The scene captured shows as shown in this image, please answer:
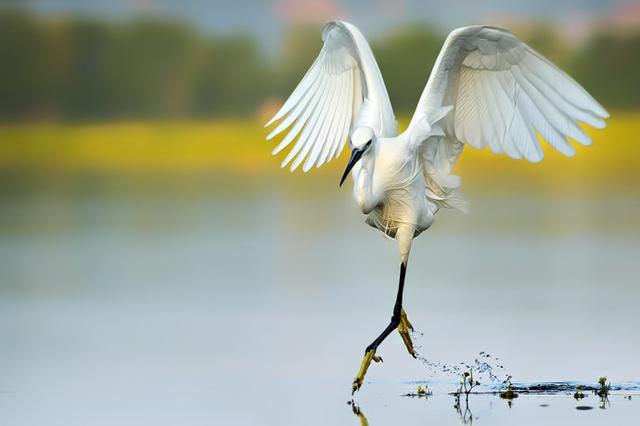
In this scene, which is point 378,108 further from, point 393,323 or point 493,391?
point 493,391

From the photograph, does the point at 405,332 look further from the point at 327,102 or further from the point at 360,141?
the point at 327,102

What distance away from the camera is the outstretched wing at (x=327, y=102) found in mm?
7410

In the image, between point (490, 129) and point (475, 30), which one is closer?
point (475, 30)

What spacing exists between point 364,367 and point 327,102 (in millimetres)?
1791

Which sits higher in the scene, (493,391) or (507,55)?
(507,55)

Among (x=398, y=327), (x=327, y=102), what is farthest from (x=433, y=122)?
(x=398, y=327)

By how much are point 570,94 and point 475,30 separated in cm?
62

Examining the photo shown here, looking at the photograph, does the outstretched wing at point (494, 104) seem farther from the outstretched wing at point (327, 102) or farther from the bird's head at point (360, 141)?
the outstretched wing at point (327, 102)

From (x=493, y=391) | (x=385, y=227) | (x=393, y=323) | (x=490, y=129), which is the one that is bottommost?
(x=493, y=391)

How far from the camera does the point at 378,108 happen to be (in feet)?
23.3

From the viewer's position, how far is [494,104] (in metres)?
7.04

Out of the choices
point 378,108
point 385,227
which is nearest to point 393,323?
point 385,227

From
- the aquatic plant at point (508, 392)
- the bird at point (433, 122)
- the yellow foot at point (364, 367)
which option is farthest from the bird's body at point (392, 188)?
the aquatic plant at point (508, 392)

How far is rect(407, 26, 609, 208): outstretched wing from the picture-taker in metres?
6.65
